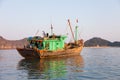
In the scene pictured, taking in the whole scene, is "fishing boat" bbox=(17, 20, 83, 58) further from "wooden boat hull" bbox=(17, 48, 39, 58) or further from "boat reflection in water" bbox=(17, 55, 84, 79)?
"boat reflection in water" bbox=(17, 55, 84, 79)

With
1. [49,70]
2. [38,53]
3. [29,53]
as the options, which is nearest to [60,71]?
[49,70]

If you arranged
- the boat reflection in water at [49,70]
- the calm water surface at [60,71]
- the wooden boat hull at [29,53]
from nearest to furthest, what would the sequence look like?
the calm water surface at [60,71], the boat reflection in water at [49,70], the wooden boat hull at [29,53]

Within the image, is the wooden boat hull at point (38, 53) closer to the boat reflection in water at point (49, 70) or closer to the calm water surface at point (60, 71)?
the calm water surface at point (60, 71)

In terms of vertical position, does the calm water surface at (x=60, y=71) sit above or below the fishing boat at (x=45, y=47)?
below

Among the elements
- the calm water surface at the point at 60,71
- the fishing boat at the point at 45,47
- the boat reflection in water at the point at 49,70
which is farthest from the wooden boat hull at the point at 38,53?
the boat reflection in water at the point at 49,70

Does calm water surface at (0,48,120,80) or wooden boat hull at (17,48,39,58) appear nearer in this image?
calm water surface at (0,48,120,80)

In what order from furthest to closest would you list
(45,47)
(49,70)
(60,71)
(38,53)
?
(45,47), (38,53), (49,70), (60,71)

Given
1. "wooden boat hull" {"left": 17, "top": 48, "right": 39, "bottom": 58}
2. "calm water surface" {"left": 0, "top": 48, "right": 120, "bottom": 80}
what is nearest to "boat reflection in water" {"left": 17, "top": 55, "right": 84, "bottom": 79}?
"calm water surface" {"left": 0, "top": 48, "right": 120, "bottom": 80}

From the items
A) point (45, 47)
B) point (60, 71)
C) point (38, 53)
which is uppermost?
point (45, 47)

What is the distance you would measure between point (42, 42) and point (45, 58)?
2853 millimetres

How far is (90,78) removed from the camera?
20703 millimetres

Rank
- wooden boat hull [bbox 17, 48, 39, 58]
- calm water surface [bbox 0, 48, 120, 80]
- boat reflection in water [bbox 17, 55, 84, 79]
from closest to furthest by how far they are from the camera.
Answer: calm water surface [bbox 0, 48, 120, 80] < boat reflection in water [bbox 17, 55, 84, 79] < wooden boat hull [bbox 17, 48, 39, 58]

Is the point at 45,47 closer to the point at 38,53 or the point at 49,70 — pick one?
the point at 38,53

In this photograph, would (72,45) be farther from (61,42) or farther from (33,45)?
(33,45)
